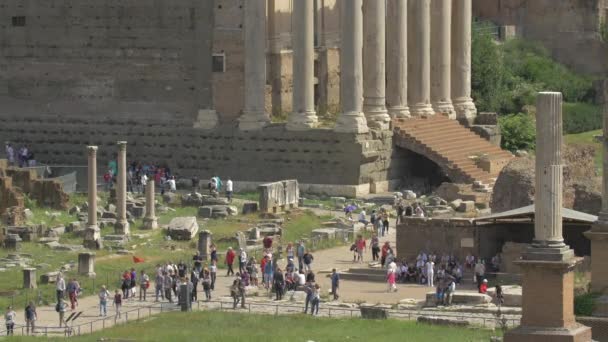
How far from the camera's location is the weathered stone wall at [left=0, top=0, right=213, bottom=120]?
272 ft

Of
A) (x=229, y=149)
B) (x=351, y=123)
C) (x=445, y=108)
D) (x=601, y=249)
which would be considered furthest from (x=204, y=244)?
(x=445, y=108)

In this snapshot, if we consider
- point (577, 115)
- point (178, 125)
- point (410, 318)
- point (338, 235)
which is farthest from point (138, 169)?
point (410, 318)

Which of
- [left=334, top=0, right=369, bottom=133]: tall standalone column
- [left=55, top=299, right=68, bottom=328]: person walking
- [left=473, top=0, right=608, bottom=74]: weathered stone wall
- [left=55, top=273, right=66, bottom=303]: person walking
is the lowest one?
[left=55, top=299, right=68, bottom=328]: person walking

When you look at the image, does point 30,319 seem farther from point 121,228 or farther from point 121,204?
point 121,204

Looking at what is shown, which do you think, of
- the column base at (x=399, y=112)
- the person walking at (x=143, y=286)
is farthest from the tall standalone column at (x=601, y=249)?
the column base at (x=399, y=112)

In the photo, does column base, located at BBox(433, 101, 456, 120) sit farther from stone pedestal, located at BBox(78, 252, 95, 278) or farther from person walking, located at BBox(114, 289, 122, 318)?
person walking, located at BBox(114, 289, 122, 318)

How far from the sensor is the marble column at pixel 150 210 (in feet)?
232

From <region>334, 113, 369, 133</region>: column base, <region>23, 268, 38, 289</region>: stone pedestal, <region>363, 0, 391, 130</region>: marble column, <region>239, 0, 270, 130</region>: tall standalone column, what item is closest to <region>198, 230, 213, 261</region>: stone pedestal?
<region>23, 268, 38, 289</region>: stone pedestal

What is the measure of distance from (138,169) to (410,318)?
97.6 ft

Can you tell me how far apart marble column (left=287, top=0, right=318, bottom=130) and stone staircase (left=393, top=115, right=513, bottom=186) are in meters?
3.72

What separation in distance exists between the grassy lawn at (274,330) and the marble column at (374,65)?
27.7 m

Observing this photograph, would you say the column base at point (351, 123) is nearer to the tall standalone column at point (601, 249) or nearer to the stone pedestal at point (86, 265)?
the stone pedestal at point (86, 265)

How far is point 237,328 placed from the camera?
52.6 metres

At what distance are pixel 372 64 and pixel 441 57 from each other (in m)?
6.49
